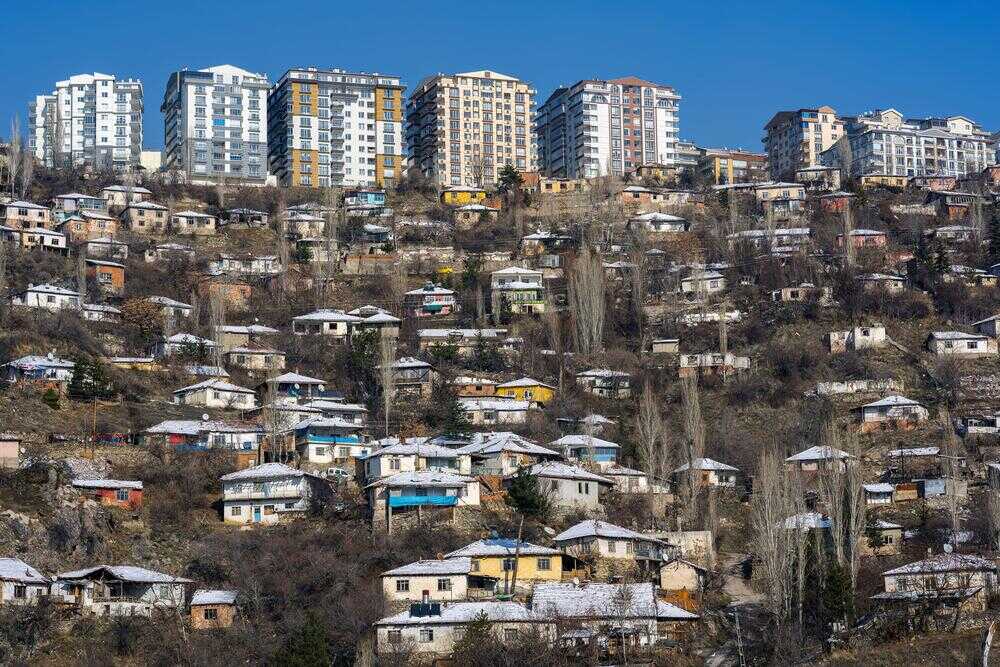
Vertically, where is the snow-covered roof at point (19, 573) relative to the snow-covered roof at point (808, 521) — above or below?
below

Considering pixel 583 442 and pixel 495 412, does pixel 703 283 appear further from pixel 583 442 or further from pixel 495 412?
pixel 583 442

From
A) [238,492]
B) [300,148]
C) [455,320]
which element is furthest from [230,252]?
[238,492]

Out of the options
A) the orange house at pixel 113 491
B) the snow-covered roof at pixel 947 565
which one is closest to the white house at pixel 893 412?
the snow-covered roof at pixel 947 565

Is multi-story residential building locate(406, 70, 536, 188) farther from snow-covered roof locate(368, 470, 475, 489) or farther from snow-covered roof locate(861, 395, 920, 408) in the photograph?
snow-covered roof locate(368, 470, 475, 489)

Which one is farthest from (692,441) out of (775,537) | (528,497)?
(775,537)

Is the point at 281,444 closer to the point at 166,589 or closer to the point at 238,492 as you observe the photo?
the point at 238,492

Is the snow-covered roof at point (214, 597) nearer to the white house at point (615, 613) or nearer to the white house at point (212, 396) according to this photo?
the white house at point (615, 613)

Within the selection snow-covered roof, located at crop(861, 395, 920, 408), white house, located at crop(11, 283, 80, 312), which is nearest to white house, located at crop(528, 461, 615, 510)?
snow-covered roof, located at crop(861, 395, 920, 408)

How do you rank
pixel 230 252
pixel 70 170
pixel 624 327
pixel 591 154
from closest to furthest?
pixel 624 327 → pixel 230 252 → pixel 70 170 → pixel 591 154
